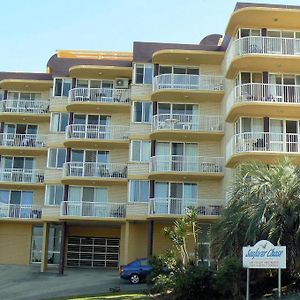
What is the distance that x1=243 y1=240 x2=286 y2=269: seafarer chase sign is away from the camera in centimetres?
2028

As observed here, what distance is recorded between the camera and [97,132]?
4125 centimetres

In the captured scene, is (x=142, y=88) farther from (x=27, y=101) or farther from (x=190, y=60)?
(x=27, y=101)

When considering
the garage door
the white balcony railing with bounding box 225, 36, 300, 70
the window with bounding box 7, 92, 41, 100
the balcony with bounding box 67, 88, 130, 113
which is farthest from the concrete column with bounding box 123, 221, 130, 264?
the window with bounding box 7, 92, 41, 100

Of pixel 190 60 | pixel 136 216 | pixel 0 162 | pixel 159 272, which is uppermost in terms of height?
pixel 190 60

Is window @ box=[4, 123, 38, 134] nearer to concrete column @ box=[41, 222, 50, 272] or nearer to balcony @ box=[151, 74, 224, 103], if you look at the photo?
concrete column @ box=[41, 222, 50, 272]

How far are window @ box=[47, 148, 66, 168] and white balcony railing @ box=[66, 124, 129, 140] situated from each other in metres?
1.91

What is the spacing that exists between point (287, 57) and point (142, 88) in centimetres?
1088

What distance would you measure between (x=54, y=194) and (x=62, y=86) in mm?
8124

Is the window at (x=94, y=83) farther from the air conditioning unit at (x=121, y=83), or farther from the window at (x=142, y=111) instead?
the window at (x=142, y=111)

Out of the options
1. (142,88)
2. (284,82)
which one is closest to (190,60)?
(142,88)

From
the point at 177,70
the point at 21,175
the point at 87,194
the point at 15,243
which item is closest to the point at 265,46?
the point at 177,70

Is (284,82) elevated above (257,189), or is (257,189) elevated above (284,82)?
(284,82)

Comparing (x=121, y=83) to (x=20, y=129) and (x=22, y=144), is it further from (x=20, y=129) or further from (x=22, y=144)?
(x=20, y=129)

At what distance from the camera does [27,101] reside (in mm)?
45094
